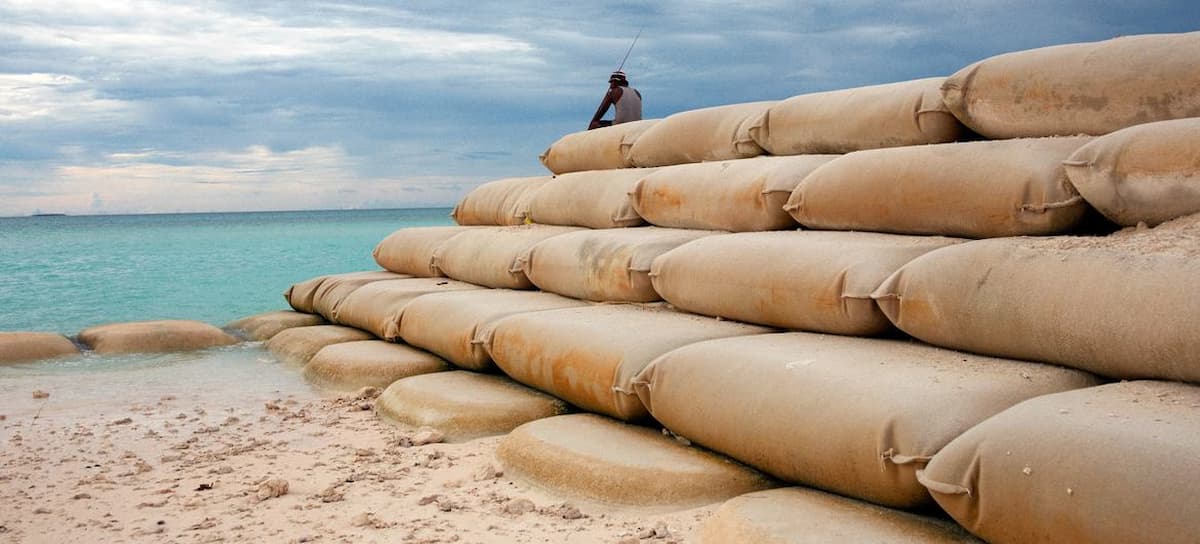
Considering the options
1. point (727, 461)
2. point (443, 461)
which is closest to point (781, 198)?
point (727, 461)

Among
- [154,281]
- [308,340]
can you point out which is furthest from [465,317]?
[154,281]

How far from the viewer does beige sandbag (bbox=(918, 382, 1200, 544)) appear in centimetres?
169

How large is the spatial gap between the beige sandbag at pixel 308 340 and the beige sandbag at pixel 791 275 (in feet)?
8.06

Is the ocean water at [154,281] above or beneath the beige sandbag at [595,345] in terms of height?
beneath

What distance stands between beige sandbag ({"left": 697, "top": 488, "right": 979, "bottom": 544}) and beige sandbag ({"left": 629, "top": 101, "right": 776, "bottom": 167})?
222cm

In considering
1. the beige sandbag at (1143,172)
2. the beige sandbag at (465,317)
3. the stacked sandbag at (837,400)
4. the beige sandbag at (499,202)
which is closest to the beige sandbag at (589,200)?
the beige sandbag at (499,202)

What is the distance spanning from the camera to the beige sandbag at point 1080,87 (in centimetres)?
274

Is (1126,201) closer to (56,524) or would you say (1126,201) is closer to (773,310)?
(773,310)

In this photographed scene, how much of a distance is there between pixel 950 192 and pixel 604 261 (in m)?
1.41

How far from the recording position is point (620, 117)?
Answer: 6352mm

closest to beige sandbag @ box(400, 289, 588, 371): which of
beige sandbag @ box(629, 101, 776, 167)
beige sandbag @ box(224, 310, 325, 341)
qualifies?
beige sandbag @ box(629, 101, 776, 167)

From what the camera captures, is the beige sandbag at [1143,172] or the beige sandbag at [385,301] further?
the beige sandbag at [385,301]

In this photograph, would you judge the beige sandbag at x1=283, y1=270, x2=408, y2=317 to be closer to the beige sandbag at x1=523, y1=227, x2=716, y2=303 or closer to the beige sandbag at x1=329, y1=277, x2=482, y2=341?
the beige sandbag at x1=329, y1=277, x2=482, y2=341

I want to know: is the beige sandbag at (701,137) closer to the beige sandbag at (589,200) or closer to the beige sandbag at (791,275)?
the beige sandbag at (589,200)
